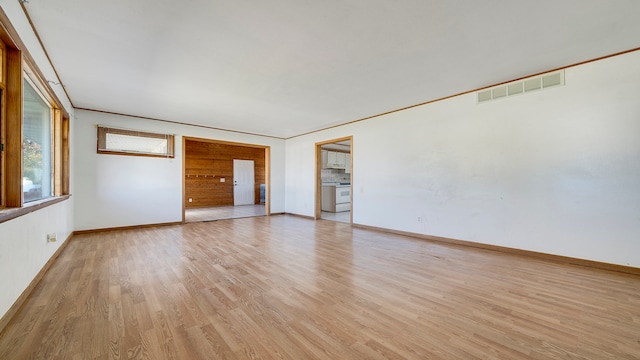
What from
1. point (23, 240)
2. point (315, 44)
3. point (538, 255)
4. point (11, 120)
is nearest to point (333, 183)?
point (538, 255)

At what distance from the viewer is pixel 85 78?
3.38 metres

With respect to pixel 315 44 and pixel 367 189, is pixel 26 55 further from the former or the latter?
pixel 367 189

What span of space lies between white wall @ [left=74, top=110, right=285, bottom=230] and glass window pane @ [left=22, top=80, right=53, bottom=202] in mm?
1463

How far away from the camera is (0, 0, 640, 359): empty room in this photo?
174 cm

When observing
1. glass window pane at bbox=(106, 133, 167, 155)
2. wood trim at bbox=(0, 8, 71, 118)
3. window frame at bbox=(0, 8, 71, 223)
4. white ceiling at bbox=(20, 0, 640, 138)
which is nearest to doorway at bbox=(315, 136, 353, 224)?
white ceiling at bbox=(20, 0, 640, 138)

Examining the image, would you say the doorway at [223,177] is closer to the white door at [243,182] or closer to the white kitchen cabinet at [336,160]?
the white door at [243,182]

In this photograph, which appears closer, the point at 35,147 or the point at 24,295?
the point at 24,295

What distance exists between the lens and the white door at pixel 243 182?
10055mm

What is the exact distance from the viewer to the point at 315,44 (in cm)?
254

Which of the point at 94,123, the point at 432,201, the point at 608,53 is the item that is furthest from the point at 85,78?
the point at 608,53

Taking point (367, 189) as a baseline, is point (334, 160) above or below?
above

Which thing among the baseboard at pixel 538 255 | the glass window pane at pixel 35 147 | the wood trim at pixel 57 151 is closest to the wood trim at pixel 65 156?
the wood trim at pixel 57 151

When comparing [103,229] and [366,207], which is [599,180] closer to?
[366,207]

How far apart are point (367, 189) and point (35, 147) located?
510 cm
